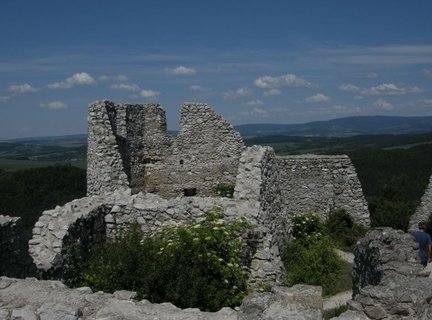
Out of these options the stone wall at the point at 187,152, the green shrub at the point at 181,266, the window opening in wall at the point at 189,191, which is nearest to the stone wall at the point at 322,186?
the stone wall at the point at 187,152

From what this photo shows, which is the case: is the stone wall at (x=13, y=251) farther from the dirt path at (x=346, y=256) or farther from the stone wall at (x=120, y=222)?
the dirt path at (x=346, y=256)

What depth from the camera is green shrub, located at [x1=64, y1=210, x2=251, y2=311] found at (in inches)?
258

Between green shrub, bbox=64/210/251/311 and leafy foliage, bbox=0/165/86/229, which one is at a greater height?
green shrub, bbox=64/210/251/311

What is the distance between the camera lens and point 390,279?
16.8 feet

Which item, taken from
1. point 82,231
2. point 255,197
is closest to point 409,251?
point 255,197

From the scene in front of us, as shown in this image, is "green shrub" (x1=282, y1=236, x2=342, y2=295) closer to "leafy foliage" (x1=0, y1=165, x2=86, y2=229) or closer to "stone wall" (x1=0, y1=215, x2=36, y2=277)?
"stone wall" (x1=0, y1=215, x2=36, y2=277)

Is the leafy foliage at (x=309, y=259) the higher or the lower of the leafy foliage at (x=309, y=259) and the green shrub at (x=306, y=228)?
the lower

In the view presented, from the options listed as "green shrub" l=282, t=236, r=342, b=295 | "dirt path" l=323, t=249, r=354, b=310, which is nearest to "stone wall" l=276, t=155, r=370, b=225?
"green shrub" l=282, t=236, r=342, b=295

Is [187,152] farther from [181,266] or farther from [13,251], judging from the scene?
[13,251]

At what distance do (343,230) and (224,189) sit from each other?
163 inches

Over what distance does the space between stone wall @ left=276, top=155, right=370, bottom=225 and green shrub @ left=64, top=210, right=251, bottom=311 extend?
324 inches

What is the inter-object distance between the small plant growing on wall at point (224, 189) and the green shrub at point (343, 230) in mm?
3430

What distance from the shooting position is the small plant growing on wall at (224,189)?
13438mm

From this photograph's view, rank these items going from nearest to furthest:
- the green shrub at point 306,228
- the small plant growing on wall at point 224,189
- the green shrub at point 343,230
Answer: the green shrub at point 306,228
the small plant growing on wall at point 224,189
the green shrub at point 343,230
